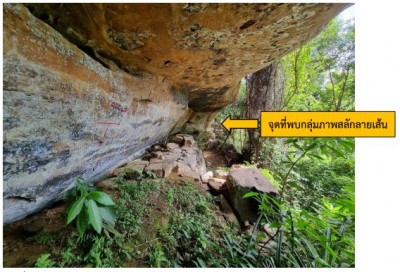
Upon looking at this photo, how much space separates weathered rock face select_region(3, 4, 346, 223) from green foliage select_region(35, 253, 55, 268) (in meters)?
0.79

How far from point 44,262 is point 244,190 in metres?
2.70

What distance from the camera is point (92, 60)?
2.10m

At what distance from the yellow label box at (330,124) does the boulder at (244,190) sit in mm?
1183

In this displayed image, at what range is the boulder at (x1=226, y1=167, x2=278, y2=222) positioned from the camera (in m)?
3.02

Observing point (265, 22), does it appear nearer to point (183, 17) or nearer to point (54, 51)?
point (183, 17)

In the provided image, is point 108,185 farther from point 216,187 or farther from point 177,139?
point 177,139

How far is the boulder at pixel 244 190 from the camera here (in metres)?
3.02

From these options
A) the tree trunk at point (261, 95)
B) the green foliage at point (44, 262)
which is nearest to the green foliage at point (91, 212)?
the green foliage at point (44, 262)

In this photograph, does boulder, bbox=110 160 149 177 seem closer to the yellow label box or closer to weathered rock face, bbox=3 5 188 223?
weathered rock face, bbox=3 5 188 223

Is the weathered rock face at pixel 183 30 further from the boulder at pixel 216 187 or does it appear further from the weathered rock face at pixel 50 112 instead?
the boulder at pixel 216 187

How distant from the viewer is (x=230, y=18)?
189 centimetres

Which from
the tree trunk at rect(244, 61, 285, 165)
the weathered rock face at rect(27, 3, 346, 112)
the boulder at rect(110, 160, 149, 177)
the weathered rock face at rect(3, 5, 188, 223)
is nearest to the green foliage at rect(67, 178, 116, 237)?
the weathered rock face at rect(3, 5, 188, 223)

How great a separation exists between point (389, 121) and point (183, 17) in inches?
95.2

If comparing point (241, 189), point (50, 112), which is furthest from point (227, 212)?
point (50, 112)
